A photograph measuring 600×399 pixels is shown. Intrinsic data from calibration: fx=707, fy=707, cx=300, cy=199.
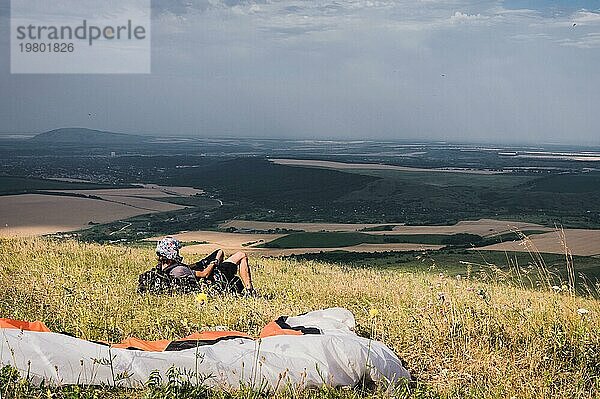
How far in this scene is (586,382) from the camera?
203 inches

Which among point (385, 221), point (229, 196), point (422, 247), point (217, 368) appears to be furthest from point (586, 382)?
point (229, 196)

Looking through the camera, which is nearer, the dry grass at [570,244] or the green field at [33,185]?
the dry grass at [570,244]

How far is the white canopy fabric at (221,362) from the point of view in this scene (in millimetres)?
4629

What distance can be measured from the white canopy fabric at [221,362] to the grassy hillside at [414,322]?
0.15 metres

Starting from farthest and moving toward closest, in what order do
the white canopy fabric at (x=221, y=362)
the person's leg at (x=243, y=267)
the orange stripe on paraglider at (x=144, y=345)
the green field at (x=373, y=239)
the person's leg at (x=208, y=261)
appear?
the green field at (x=373, y=239), the person's leg at (x=208, y=261), the person's leg at (x=243, y=267), the orange stripe on paraglider at (x=144, y=345), the white canopy fabric at (x=221, y=362)

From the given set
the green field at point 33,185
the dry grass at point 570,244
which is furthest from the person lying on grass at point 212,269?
the green field at point 33,185

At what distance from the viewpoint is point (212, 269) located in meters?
9.53

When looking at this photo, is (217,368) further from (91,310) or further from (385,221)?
(385,221)

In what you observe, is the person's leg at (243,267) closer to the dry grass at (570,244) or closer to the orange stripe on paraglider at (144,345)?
the orange stripe on paraglider at (144,345)

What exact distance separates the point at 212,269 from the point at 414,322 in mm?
3786

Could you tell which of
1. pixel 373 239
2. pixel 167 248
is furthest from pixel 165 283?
pixel 373 239

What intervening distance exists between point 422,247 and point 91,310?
38.2m

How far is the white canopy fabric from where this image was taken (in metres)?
4.63

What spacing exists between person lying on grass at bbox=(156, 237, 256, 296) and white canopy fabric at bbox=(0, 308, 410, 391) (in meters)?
3.98
